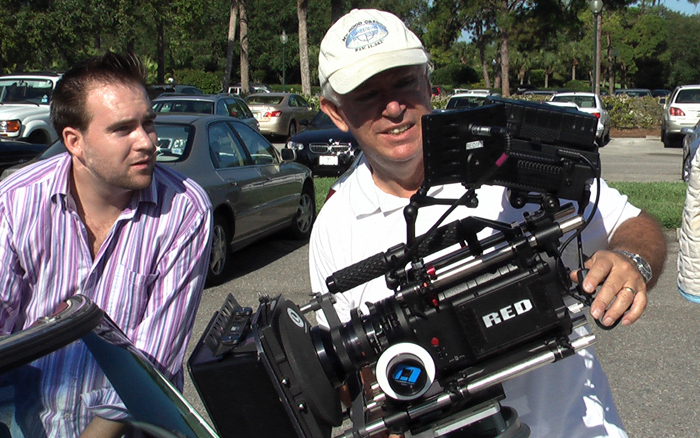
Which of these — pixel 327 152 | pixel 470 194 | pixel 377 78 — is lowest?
pixel 327 152

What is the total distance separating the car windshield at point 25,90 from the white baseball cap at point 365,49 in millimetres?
15538

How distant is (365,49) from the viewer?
6.59 ft

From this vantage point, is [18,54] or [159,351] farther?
[18,54]

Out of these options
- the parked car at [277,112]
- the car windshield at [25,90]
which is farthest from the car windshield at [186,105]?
the parked car at [277,112]

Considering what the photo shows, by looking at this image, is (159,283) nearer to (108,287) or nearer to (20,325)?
(108,287)

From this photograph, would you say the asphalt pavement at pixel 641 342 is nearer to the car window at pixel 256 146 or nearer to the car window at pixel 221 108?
the car window at pixel 256 146

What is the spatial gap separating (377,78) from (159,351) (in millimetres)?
1125

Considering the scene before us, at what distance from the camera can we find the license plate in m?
14.3

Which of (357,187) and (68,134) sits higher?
(68,134)

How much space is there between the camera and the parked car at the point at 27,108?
14.4m

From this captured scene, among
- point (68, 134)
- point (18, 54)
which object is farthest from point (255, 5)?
point (68, 134)

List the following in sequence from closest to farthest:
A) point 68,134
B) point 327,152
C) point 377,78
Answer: point 377,78
point 68,134
point 327,152

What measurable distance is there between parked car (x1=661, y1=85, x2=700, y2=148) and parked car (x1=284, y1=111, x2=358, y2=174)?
1172 centimetres

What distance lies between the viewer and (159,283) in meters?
2.48
